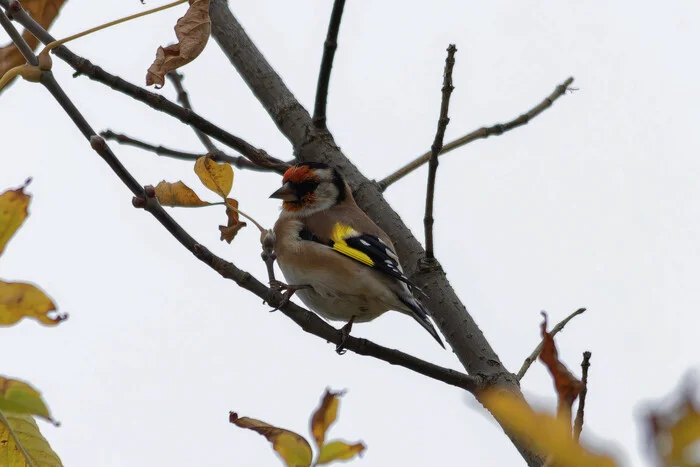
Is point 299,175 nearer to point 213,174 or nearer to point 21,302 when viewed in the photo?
point 213,174

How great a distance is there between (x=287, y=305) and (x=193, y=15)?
3.43 feet

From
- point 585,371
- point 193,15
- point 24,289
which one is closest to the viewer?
point 24,289

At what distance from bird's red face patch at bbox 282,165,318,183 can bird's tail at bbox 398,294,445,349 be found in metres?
1.51

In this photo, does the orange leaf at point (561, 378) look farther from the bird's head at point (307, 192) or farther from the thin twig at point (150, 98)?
the bird's head at point (307, 192)

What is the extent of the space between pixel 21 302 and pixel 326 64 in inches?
111

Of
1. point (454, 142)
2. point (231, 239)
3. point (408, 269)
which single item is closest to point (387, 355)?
point (231, 239)

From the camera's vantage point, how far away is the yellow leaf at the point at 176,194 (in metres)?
2.53

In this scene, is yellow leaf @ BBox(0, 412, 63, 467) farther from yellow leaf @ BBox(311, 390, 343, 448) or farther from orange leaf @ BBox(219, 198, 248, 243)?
orange leaf @ BBox(219, 198, 248, 243)

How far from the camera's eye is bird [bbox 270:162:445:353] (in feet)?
14.9

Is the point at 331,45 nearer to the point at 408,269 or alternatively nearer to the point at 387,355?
the point at 408,269

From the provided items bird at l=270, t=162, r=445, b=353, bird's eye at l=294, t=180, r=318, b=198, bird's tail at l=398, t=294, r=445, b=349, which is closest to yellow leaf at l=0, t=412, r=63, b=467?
bird's tail at l=398, t=294, r=445, b=349

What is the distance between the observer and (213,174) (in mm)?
2551

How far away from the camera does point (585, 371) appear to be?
1.81 metres

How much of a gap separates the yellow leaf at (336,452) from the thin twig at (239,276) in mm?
990
